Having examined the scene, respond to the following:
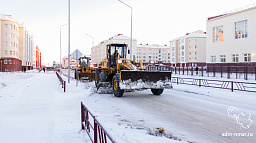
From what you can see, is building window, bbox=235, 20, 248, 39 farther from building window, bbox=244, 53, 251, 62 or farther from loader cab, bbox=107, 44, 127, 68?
loader cab, bbox=107, 44, 127, 68

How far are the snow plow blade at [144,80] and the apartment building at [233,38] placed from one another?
2453 cm

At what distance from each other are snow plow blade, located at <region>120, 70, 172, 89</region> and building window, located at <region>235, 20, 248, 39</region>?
25.8m

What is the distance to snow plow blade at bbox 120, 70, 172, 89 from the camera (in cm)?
1025

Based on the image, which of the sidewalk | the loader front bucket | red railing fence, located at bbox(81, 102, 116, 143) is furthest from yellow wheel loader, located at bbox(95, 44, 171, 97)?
the loader front bucket

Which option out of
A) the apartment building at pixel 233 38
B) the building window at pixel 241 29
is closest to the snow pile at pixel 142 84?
the apartment building at pixel 233 38

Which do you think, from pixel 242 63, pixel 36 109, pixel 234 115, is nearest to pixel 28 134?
pixel 36 109

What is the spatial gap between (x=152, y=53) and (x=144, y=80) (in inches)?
4504

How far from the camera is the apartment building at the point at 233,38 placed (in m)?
29.9

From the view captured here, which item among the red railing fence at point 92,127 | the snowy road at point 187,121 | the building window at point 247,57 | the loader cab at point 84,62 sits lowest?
the snowy road at point 187,121

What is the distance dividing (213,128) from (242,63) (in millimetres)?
29965

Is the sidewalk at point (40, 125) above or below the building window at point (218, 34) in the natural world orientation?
below

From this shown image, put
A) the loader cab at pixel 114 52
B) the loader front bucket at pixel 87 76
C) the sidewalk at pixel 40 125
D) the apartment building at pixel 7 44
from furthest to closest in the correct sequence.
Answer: the apartment building at pixel 7 44
the loader front bucket at pixel 87 76
the loader cab at pixel 114 52
the sidewalk at pixel 40 125

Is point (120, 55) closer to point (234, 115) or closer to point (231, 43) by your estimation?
point (234, 115)

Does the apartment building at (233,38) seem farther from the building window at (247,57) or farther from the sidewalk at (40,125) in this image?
the sidewalk at (40,125)
